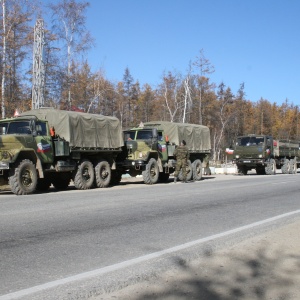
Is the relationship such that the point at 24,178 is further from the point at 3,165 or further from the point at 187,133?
the point at 187,133

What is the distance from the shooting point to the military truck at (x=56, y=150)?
13797 mm

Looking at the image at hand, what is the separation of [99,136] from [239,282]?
42.7 feet

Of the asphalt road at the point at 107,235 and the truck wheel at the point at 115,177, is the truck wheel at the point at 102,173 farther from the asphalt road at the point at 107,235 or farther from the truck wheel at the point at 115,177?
the asphalt road at the point at 107,235

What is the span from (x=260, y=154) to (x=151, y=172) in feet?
35.6

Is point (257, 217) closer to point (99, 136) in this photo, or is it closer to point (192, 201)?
point (192, 201)

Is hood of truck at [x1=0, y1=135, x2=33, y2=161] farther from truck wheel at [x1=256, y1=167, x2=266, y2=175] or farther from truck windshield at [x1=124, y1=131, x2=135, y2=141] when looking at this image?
truck wheel at [x1=256, y1=167, x2=266, y2=175]

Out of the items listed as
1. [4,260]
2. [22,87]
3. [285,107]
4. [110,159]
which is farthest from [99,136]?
[285,107]

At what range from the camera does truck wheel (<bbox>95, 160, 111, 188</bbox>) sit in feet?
55.8

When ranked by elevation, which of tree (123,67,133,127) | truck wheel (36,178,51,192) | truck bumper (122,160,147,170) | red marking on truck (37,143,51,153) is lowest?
truck wheel (36,178,51,192)

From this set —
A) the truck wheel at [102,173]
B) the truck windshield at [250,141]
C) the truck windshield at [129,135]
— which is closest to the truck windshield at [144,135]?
the truck windshield at [129,135]

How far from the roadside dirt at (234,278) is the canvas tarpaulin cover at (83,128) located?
1046cm

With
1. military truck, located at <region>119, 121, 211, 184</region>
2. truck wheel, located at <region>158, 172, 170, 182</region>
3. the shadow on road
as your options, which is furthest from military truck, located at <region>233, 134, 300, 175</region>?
the shadow on road

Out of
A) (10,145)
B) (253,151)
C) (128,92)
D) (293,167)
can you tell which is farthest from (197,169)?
(128,92)

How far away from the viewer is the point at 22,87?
35500 mm
